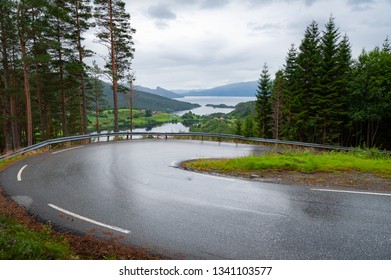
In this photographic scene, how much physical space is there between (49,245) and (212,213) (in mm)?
3504

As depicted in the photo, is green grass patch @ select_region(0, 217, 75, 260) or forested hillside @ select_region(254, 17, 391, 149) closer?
green grass patch @ select_region(0, 217, 75, 260)

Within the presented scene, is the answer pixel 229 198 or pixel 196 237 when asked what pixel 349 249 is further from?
pixel 229 198

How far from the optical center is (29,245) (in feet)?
14.0

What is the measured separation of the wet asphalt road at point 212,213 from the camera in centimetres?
469

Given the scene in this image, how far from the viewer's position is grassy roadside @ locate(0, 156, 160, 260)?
417 cm

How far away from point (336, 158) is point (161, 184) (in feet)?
27.5

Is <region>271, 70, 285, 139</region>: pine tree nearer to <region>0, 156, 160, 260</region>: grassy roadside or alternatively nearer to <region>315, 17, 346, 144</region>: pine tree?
<region>315, 17, 346, 144</region>: pine tree

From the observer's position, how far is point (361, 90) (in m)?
31.1

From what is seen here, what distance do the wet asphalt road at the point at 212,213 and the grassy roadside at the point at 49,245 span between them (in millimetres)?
290

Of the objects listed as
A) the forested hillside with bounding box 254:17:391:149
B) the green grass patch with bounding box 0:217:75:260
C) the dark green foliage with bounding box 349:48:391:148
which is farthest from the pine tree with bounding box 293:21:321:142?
the green grass patch with bounding box 0:217:75:260

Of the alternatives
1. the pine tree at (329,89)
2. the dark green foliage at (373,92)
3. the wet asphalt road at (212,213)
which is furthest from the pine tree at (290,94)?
the wet asphalt road at (212,213)

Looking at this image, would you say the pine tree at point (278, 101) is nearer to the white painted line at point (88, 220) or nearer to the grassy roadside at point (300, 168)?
the grassy roadside at point (300, 168)

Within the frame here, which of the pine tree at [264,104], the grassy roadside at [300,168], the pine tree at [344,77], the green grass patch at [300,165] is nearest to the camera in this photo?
the grassy roadside at [300,168]
